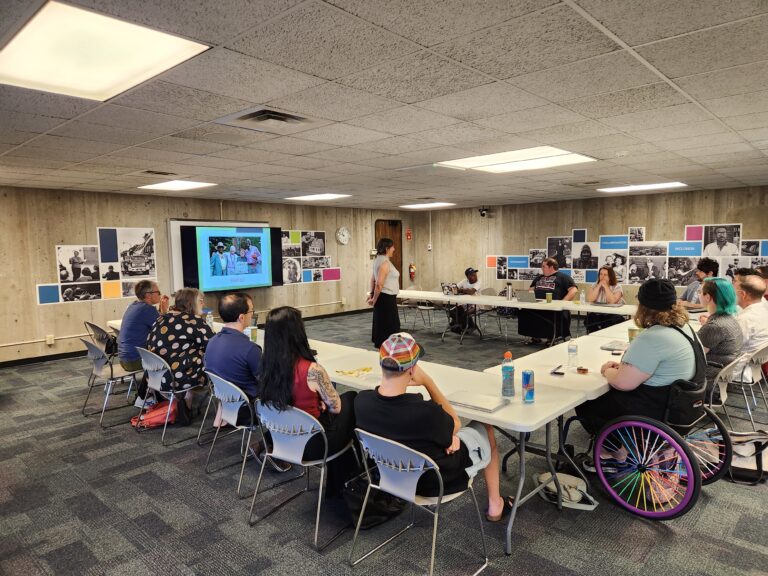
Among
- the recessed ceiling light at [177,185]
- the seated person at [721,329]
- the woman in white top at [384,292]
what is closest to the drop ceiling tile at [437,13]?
the seated person at [721,329]

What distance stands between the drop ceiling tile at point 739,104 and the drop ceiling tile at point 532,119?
2.81ft

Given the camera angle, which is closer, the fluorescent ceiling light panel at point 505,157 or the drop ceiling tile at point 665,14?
the drop ceiling tile at point 665,14

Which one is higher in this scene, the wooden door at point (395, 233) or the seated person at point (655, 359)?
the wooden door at point (395, 233)

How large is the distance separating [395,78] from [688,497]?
278 cm

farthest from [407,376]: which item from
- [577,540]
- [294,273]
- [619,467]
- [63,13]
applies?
[294,273]

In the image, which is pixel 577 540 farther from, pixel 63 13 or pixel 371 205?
pixel 371 205

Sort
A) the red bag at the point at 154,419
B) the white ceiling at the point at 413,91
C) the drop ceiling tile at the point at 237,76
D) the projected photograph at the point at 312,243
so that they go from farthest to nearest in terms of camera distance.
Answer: the projected photograph at the point at 312,243 < the red bag at the point at 154,419 < the drop ceiling tile at the point at 237,76 < the white ceiling at the point at 413,91

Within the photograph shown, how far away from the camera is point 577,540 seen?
2.65m

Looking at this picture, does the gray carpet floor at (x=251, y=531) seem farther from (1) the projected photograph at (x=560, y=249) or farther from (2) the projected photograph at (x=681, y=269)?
(1) the projected photograph at (x=560, y=249)

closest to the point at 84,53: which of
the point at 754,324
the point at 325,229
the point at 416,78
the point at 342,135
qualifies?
the point at 416,78

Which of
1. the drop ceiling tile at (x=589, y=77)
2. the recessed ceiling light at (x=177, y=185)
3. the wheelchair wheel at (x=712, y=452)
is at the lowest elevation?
the wheelchair wheel at (x=712, y=452)

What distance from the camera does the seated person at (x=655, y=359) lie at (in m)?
2.81

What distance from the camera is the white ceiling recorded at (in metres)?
1.97

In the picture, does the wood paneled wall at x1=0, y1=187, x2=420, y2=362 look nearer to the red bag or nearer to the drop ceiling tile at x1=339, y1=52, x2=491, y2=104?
the red bag
